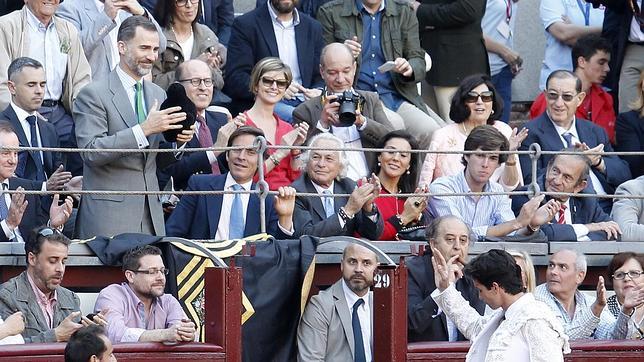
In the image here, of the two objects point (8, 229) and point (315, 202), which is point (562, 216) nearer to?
point (315, 202)

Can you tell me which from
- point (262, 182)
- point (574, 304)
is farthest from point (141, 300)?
point (574, 304)

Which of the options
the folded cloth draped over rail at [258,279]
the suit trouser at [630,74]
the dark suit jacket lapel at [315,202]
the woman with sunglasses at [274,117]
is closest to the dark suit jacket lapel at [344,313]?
the folded cloth draped over rail at [258,279]

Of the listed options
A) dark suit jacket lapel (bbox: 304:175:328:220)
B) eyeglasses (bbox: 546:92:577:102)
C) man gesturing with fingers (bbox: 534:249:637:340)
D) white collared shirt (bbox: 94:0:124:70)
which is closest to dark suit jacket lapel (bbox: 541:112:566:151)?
eyeglasses (bbox: 546:92:577:102)

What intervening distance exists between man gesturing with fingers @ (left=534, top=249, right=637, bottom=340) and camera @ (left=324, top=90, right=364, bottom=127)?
6.26 feet

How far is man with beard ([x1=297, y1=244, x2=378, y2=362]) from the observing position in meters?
11.1

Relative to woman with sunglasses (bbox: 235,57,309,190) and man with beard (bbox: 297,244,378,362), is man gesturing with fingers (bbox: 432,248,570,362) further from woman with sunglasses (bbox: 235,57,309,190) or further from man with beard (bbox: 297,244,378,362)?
woman with sunglasses (bbox: 235,57,309,190)

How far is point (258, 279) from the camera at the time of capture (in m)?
11.2

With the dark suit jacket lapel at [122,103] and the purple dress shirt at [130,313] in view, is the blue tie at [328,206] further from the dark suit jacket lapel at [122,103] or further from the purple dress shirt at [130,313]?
the purple dress shirt at [130,313]

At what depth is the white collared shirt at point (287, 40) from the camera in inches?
554

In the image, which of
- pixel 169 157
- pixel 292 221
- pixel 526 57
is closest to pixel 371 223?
pixel 292 221

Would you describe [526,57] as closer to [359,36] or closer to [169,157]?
[359,36]

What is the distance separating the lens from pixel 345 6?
14.3 m

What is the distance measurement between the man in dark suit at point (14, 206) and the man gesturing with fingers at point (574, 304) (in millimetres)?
3009

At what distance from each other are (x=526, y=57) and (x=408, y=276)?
6.35 meters
